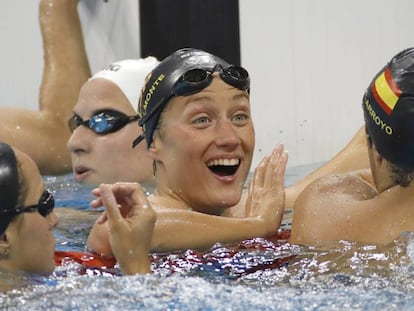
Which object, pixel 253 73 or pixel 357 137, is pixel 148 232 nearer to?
pixel 357 137

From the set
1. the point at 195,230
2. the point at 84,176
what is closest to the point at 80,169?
the point at 84,176

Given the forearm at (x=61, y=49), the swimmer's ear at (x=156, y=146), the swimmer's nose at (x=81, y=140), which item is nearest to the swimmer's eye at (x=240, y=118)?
the swimmer's ear at (x=156, y=146)

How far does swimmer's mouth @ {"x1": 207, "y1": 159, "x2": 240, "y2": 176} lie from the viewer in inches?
124

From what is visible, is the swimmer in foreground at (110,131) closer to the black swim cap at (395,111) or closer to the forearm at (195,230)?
the forearm at (195,230)

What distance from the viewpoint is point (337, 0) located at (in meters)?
5.25

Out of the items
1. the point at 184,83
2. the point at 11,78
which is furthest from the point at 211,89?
the point at 11,78

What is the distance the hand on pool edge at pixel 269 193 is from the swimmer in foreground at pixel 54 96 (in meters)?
1.87

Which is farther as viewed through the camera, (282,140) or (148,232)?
(282,140)

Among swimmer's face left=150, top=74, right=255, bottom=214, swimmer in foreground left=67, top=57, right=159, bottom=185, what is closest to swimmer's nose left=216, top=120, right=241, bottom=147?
swimmer's face left=150, top=74, right=255, bottom=214

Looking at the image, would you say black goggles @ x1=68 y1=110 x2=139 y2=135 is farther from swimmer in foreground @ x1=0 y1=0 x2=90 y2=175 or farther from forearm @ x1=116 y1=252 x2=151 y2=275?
forearm @ x1=116 y1=252 x2=151 y2=275

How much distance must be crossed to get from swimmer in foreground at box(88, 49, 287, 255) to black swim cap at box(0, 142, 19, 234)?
63 cm

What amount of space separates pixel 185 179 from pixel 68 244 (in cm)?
50

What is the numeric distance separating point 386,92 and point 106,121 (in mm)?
1818

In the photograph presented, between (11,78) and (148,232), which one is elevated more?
(148,232)
